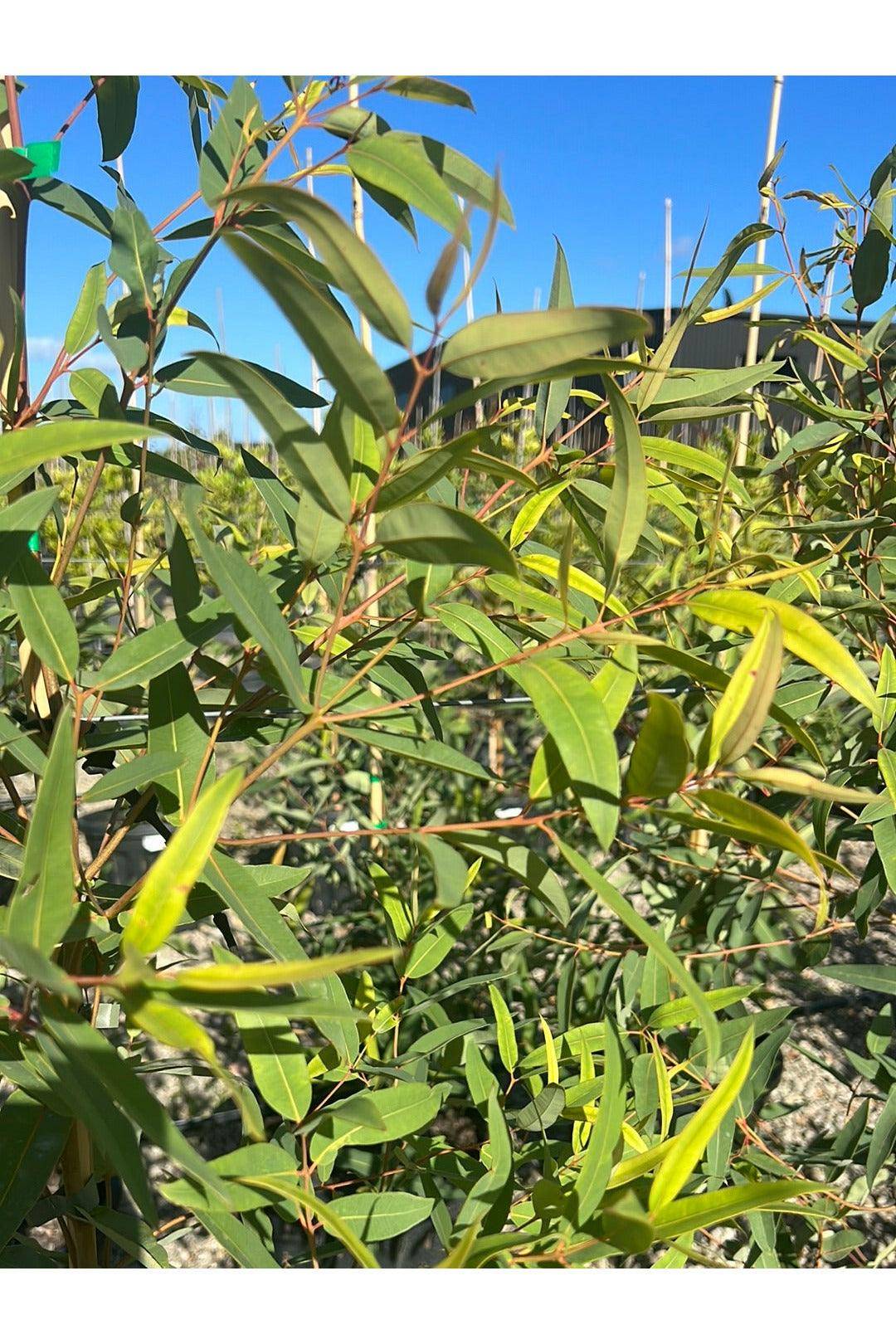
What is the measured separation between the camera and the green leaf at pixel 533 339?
260 mm

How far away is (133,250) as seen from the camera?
0.47 m

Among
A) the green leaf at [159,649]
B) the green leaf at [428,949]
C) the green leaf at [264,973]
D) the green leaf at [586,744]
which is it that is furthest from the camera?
the green leaf at [428,949]

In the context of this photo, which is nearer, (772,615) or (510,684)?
(772,615)

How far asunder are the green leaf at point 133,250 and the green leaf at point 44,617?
0.14 m

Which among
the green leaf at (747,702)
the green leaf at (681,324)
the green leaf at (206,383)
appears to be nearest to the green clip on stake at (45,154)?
the green leaf at (206,383)

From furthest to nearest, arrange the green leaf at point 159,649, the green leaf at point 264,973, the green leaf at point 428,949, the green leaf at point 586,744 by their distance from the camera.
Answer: the green leaf at point 428,949
the green leaf at point 159,649
the green leaf at point 586,744
the green leaf at point 264,973

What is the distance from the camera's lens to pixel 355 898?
2150mm

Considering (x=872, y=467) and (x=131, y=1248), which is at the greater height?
(x=872, y=467)

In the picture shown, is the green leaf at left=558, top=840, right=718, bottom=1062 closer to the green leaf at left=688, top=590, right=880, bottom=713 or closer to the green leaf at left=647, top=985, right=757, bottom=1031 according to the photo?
the green leaf at left=688, top=590, right=880, bottom=713

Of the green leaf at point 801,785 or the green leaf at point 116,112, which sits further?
the green leaf at point 116,112

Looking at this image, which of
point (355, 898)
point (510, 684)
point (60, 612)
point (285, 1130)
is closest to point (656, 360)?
point (60, 612)

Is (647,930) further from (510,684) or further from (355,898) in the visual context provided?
(510,684)

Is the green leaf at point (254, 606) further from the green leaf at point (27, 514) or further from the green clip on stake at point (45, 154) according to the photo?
the green clip on stake at point (45, 154)

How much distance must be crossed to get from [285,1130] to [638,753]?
1.02 ft
